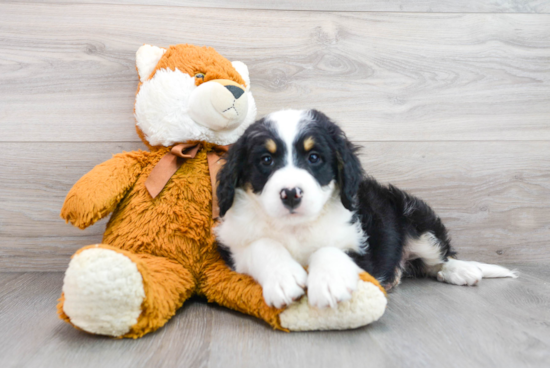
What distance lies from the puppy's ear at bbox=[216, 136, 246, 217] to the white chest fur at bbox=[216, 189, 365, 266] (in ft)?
0.21

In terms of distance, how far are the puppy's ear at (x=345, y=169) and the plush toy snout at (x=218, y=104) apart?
331 mm

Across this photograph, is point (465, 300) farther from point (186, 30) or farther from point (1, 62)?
point (1, 62)

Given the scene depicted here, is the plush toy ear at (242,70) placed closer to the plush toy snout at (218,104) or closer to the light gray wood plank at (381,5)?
the plush toy snout at (218,104)

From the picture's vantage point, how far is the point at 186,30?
2180 millimetres

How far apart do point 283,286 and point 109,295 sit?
501 millimetres

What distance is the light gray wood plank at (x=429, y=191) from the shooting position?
2168mm

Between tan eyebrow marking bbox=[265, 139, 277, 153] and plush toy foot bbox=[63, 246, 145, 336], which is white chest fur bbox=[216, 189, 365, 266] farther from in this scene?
plush toy foot bbox=[63, 246, 145, 336]

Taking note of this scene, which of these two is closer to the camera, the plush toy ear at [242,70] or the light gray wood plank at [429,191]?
the plush toy ear at [242,70]

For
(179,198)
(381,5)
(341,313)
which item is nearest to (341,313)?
(341,313)

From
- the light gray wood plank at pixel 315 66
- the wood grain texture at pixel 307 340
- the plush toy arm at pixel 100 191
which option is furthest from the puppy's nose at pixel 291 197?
the light gray wood plank at pixel 315 66

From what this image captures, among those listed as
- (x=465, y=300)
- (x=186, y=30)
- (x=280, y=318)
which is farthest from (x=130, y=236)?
(x=465, y=300)

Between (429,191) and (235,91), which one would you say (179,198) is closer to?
(235,91)

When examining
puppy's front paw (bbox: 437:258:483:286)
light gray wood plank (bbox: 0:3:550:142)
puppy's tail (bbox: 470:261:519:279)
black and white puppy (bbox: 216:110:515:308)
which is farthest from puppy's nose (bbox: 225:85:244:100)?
puppy's tail (bbox: 470:261:519:279)

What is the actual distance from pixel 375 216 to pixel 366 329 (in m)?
0.54
